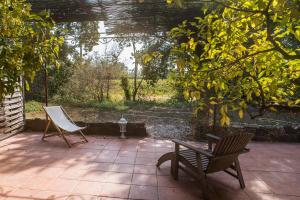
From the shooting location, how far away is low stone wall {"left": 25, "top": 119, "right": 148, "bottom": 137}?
17.2ft

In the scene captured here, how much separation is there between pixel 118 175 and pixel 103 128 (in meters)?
2.34

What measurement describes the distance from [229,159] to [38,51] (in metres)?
2.38

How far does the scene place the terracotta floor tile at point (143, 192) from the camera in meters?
2.59

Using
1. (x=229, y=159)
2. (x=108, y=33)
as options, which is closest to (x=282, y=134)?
(x=229, y=159)

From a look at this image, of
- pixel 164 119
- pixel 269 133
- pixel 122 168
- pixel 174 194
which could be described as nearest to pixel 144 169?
pixel 122 168

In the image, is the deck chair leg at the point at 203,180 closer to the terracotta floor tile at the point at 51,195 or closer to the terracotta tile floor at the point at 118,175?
the terracotta tile floor at the point at 118,175

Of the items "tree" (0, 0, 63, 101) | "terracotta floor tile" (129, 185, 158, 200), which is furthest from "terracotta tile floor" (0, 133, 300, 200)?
"tree" (0, 0, 63, 101)

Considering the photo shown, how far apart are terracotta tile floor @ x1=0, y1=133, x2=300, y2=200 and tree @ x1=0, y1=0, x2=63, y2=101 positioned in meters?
1.64

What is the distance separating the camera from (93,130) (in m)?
5.37

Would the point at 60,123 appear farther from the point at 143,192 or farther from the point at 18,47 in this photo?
the point at 18,47

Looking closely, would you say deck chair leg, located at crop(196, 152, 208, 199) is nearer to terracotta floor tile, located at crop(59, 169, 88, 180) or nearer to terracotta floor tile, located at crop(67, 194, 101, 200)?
terracotta floor tile, located at crop(67, 194, 101, 200)

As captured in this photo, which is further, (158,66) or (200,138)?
(158,66)

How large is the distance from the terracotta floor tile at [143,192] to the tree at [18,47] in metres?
1.76

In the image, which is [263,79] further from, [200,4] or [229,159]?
[200,4]
